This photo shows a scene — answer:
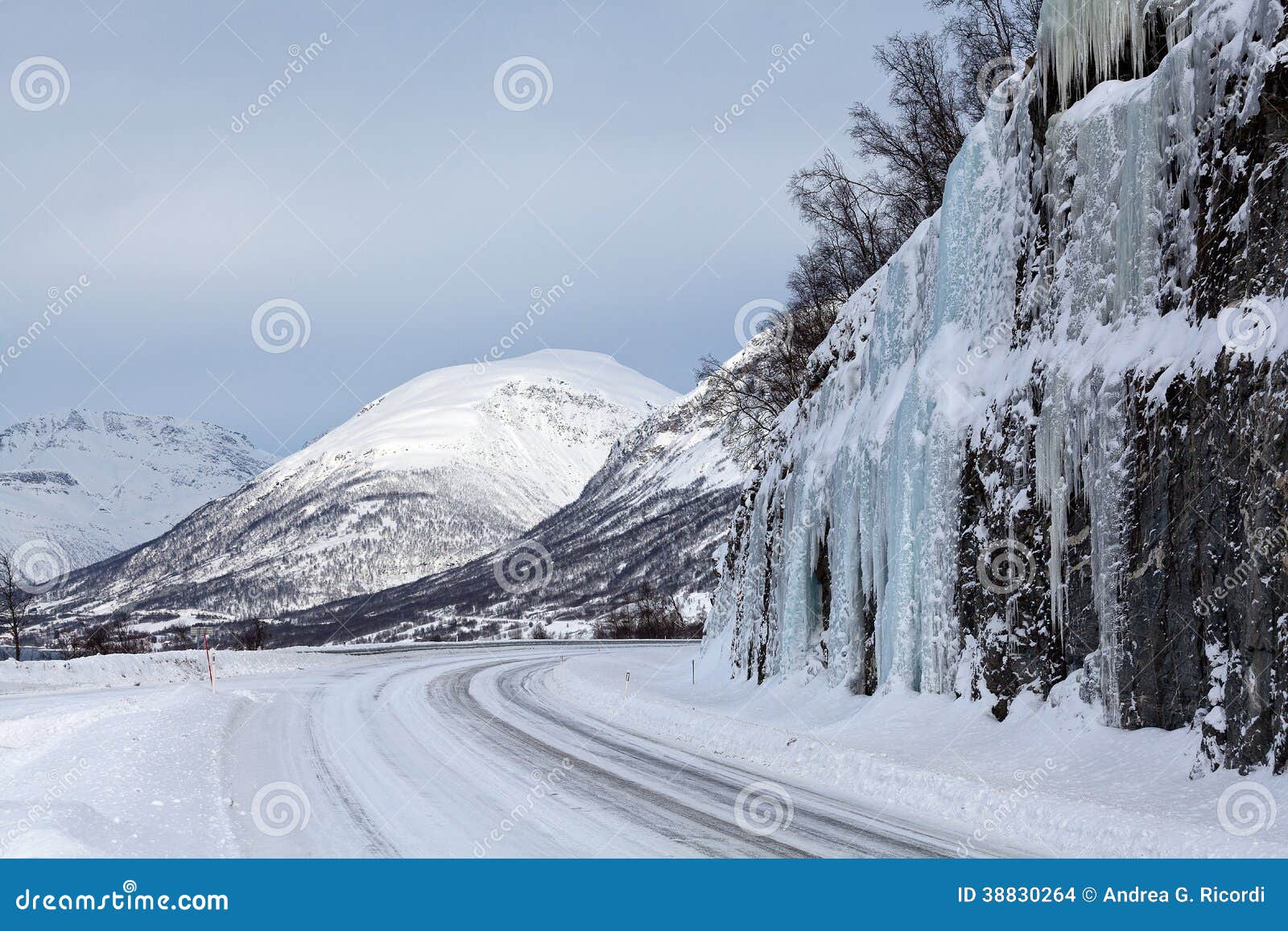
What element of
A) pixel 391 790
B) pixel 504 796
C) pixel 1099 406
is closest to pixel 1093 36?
pixel 1099 406

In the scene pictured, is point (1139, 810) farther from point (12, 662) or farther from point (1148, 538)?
point (12, 662)

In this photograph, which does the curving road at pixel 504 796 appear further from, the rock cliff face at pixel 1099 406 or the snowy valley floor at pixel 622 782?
the rock cliff face at pixel 1099 406

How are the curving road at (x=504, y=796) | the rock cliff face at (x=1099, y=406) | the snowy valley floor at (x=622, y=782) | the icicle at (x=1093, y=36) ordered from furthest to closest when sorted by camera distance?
the icicle at (x=1093, y=36)
the rock cliff face at (x=1099, y=406)
the curving road at (x=504, y=796)
the snowy valley floor at (x=622, y=782)

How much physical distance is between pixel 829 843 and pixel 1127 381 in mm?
6235

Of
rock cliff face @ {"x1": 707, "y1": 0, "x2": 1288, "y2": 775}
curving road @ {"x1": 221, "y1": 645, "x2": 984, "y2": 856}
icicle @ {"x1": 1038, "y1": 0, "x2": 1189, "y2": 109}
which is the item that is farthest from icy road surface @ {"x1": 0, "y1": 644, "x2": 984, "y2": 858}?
icicle @ {"x1": 1038, "y1": 0, "x2": 1189, "y2": 109}

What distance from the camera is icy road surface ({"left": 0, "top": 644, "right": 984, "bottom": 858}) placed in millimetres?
9250

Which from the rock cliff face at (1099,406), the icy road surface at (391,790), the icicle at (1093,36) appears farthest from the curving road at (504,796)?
the icicle at (1093,36)

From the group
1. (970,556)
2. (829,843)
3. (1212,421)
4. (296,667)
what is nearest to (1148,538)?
(1212,421)

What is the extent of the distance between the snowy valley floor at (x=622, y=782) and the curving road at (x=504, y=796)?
0.14 feet

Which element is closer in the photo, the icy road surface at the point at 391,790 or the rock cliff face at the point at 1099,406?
the icy road surface at the point at 391,790

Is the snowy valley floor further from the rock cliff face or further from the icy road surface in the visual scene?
the rock cliff face

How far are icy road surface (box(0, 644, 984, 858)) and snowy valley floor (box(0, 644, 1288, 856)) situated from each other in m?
0.04

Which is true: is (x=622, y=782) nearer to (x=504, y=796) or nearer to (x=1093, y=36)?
(x=504, y=796)

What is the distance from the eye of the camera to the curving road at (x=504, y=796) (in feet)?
30.3
